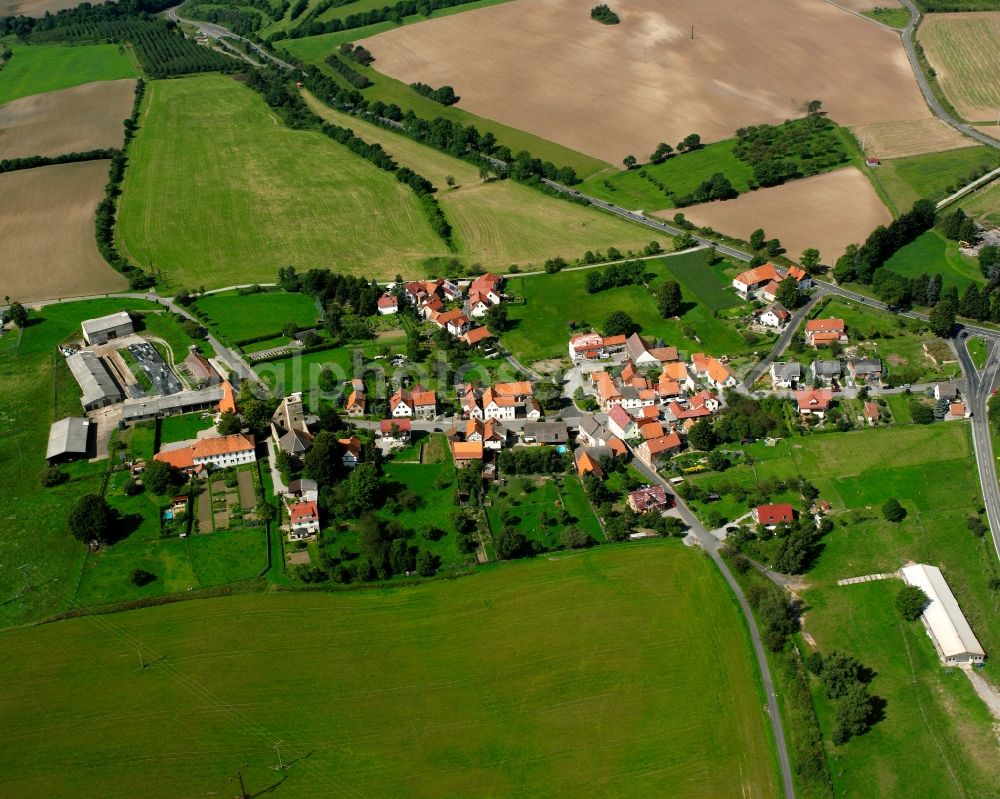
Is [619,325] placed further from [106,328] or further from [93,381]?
[106,328]

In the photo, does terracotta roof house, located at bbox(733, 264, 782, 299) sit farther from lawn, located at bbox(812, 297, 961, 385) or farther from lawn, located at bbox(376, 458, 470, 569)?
lawn, located at bbox(376, 458, 470, 569)

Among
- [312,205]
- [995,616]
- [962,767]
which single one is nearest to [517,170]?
[312,205]

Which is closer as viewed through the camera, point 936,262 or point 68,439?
point 68,439

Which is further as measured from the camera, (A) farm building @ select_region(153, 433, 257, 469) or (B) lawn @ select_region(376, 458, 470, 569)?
(A) farm building @ select_region(153, 433, 257, 469)

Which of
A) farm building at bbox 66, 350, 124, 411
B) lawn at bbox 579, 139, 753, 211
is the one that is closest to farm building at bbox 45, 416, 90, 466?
farm building at bbox 66, 350, 124, 411

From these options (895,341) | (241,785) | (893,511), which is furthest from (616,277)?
(241,785)

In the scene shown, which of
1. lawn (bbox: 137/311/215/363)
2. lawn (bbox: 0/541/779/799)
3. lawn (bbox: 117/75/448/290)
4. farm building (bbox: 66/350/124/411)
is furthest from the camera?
lawn (bbox: 117/75/448/290)

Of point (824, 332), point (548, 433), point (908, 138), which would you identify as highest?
point (548, 433)
